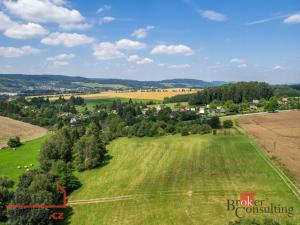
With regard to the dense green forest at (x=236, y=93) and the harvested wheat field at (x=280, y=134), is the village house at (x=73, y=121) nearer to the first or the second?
the dense green forest at (x=236, y=93)

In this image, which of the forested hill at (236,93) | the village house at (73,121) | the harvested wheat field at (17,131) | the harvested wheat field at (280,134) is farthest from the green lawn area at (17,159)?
the forested hill at (236,93)

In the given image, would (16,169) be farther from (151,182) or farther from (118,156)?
(151,182)

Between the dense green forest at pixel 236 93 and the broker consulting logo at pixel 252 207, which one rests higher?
the dense green forest at pixel 236 93

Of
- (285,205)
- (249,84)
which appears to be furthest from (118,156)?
(249,84)

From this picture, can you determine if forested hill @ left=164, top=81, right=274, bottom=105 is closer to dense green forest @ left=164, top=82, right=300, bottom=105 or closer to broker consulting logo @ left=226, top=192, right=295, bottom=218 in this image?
dense green forest @ left=164, top=82, right=300, bottom=105

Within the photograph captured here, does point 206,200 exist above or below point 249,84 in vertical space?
below

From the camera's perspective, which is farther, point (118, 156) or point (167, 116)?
point (167, 116)

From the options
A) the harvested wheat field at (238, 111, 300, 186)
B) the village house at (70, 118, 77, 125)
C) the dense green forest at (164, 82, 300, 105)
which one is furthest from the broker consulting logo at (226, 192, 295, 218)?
the dense green forest at (164, 82, 300, 105)
